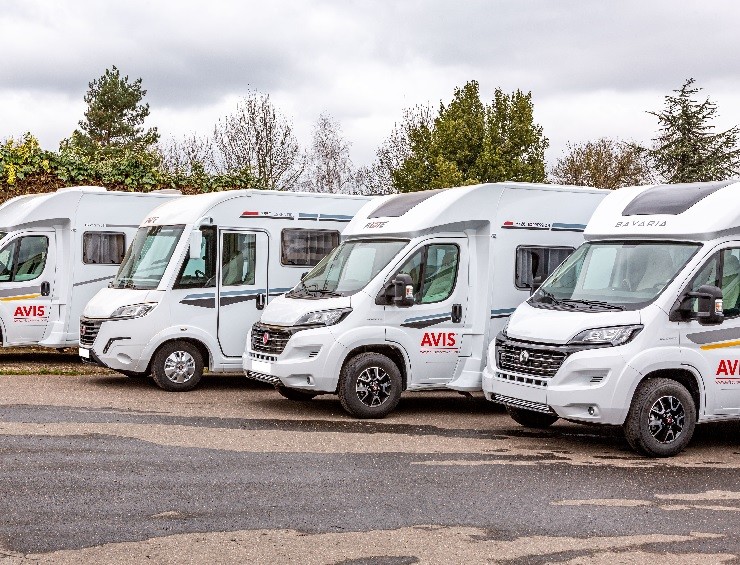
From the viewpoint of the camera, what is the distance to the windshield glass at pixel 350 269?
521 inches

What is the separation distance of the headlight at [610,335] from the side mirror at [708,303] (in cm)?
64

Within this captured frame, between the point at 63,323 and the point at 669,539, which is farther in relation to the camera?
the point at 63,323

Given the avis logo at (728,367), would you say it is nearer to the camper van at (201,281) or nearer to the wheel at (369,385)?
the wheel at (369,385)

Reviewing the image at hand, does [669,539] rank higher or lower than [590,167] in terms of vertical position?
lower

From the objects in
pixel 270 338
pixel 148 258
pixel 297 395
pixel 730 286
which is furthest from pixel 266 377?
pixel 730 286

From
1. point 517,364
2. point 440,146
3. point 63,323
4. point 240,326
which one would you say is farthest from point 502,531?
point 440,146

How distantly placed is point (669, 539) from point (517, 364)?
3916 mm

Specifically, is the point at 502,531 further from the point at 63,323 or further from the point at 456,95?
the point at 456,95

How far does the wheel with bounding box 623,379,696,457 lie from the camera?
10508 millimetres

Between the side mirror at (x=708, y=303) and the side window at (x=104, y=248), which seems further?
the side window at (x=104, y=248)

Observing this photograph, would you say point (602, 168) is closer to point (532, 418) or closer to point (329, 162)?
point (329, 162)

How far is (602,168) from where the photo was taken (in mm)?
50938

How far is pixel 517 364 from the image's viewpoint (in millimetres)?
11172

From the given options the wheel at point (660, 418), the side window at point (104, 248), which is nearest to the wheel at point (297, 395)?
the side window at point (104, 248)
